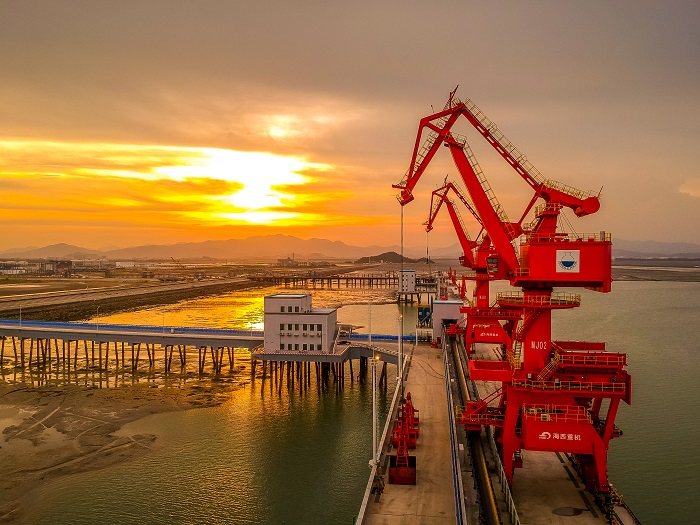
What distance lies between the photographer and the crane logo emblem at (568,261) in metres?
28.1

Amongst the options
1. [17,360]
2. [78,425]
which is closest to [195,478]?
[78,425]

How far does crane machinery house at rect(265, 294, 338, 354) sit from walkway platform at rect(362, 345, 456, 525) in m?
16.4

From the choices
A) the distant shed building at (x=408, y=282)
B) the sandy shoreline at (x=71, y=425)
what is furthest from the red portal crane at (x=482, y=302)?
the distant shed building at (x=408, y=282)

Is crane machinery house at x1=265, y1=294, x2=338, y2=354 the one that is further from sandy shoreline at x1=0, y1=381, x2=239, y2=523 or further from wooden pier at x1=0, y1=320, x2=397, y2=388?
sandy shoreline at x1=0, y1=381, x2=239, y2=523

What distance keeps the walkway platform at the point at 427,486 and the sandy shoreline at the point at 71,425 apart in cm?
2142

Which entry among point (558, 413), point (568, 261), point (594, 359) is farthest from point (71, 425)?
point (568, 261)

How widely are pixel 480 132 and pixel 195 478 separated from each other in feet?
100

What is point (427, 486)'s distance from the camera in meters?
27.8

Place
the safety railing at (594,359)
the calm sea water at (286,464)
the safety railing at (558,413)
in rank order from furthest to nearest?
the calm sea water at (286,464) < the safety railing at (594,359) < the safety railing at (558,413)

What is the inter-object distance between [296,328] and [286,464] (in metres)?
22.0

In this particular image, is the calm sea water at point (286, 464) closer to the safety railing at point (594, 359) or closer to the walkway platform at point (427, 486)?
the walkway platform at point (427, 486)

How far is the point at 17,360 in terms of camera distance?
71.8 meters

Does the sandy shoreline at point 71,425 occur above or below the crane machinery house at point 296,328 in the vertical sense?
below

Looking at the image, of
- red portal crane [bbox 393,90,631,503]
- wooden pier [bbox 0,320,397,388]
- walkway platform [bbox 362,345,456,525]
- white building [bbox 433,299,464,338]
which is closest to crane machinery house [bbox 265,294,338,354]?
wooden pier [bbox 0,320,397,388]
